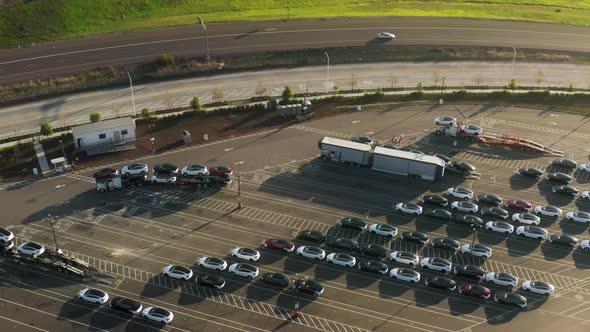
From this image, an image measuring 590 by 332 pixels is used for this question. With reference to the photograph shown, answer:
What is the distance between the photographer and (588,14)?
171750 millimetres

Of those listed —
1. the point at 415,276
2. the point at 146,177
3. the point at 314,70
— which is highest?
the point at 314,70

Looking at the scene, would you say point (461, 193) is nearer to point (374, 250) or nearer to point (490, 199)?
point (490, 199)

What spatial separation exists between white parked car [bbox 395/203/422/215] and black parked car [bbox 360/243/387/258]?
1064 cm

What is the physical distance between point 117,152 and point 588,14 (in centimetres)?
14177

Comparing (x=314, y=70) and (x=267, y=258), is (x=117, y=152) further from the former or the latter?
(x=314, y=70)

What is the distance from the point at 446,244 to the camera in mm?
80500

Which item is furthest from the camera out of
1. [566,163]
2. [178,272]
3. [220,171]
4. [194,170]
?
[566,163]

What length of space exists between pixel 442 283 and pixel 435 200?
60.0 feet

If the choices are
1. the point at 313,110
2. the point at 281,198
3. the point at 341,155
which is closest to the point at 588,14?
the point at 313,110

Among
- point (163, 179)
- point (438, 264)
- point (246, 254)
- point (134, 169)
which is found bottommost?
point (438, 264)

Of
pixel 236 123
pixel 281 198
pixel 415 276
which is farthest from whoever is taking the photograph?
pixel 236 123

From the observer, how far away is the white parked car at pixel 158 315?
68.2m

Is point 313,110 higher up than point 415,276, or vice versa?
point 313,110

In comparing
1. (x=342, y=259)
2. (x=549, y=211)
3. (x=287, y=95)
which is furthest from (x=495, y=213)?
(x=287, y=95)
